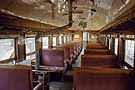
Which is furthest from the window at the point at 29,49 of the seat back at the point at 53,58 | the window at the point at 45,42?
the window at the point at 45,42

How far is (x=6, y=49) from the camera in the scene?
14.3 ft

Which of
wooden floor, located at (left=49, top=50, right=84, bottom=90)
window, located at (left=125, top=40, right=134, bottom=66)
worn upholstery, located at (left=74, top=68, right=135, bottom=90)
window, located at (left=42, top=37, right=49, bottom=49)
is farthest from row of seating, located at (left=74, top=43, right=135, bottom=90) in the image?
window, located at (left=42, top=37, right=49, bottom=49)

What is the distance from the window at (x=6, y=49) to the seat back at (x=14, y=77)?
1.23m

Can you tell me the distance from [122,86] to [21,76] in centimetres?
139

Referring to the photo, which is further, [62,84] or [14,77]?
[62,84]

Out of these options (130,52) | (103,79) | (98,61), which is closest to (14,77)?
(103,79)

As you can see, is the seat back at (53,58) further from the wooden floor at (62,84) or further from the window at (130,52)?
the window at (130,52)

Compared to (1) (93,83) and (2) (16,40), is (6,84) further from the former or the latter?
(2) (16,40)

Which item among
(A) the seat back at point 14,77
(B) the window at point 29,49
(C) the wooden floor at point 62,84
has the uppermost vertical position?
(B) the window at point 29,49

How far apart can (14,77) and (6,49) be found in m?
1.53

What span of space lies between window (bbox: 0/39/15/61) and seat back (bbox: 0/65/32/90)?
1.23m

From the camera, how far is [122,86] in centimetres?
259

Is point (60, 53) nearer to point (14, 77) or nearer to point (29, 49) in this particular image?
point (29, 49)

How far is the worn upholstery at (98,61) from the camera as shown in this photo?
4367 millimetres
